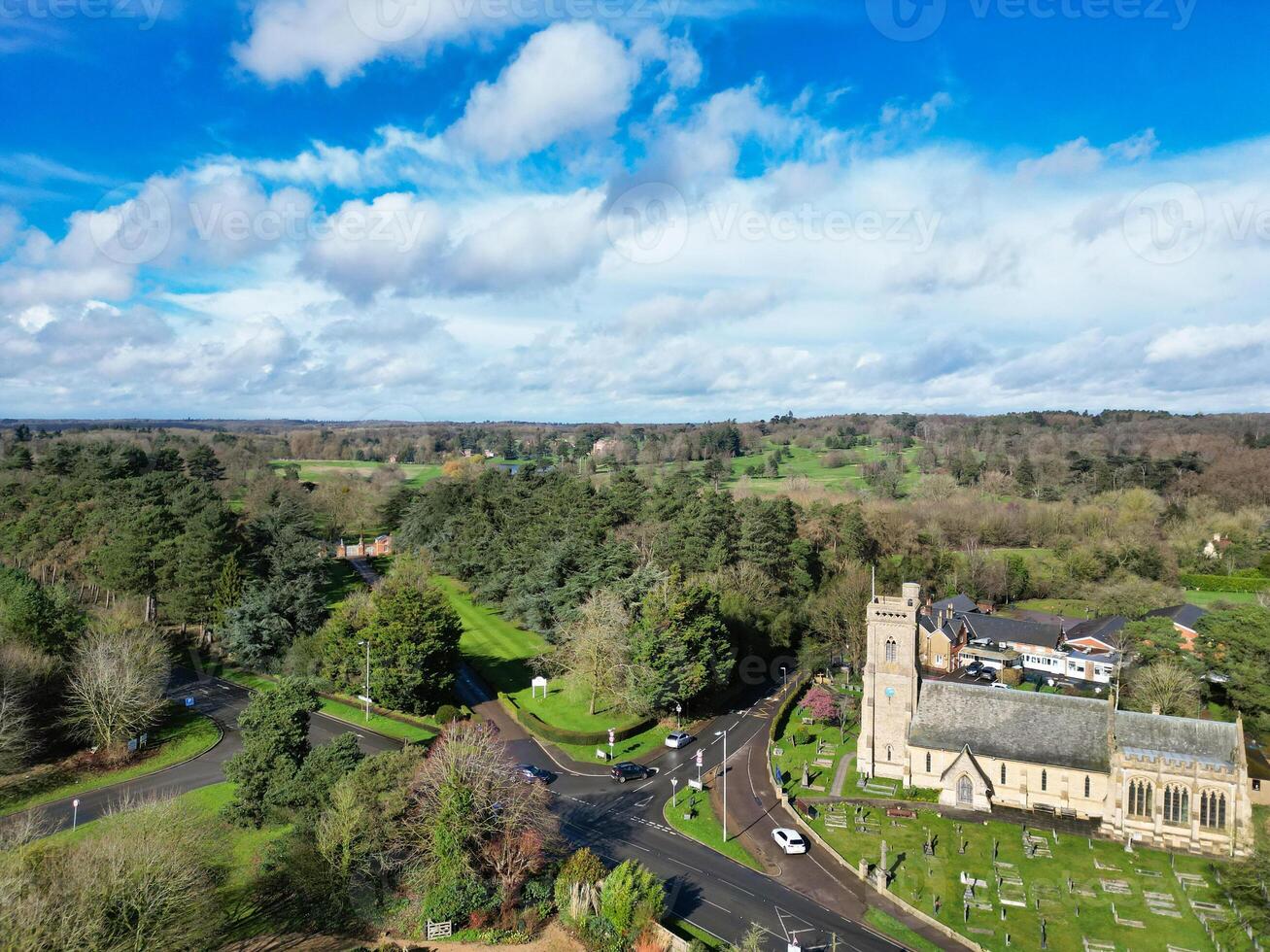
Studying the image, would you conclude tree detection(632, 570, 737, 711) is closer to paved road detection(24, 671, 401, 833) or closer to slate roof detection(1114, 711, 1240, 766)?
paved road detection(24, 671, 401, 833)

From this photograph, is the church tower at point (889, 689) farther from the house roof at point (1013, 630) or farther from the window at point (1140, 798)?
the house roof at point (1013, 630)

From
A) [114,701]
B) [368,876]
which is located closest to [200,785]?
[114,701]

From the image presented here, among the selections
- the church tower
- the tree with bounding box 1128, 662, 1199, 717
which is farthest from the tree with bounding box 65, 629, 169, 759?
the tree with bounding box 1128, 662, 1199, 717

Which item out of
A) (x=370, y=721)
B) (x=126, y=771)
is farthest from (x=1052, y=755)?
(x=126, y=771)

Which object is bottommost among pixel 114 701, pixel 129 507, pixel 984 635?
pixel 984 635

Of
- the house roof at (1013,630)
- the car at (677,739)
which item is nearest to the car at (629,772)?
the car at (677,739)

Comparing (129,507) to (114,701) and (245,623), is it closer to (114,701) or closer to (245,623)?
(245,623)

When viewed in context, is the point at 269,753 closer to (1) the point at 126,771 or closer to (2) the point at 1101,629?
(1) the point at 126,771
